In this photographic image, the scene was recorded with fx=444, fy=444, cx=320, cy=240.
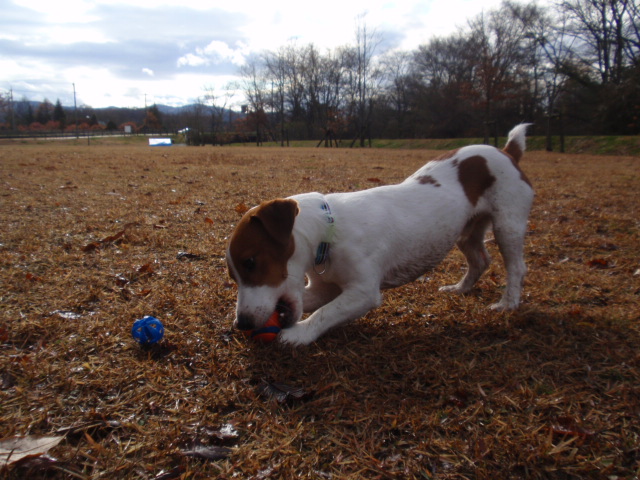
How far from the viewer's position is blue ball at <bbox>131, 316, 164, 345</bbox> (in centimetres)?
245

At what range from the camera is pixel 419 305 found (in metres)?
3.21

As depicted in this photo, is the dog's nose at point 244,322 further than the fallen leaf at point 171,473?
Yes

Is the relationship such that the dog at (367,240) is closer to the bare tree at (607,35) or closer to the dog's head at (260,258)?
the dog's head at (260,258)

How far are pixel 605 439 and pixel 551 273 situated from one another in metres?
2.32

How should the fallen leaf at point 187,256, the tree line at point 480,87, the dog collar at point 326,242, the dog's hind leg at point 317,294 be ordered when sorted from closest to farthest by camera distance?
the dog collar at point 326,242, the dog's hind leg at point 317,294, the fallen leaf at point 187,256, the tree line at point 480,87

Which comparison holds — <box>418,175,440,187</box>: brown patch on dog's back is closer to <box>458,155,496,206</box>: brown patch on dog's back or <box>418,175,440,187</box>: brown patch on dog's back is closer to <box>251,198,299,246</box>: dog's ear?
<box>458,155,496,206</box>: brown patch on dog's back

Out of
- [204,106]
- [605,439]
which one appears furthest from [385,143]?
[605,439]

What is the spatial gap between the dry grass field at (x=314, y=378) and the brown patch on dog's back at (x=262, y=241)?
415 millimetres

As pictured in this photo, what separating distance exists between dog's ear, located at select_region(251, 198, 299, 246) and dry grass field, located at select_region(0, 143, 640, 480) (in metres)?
0.64

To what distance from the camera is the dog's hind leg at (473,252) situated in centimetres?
354

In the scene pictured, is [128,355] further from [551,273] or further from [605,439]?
[551,273]

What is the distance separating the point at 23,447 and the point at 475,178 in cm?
310

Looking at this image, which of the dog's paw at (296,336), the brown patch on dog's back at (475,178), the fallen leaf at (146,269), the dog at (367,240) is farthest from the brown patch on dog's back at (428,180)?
the fallen leaf at (146,269)

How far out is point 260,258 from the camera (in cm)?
246
